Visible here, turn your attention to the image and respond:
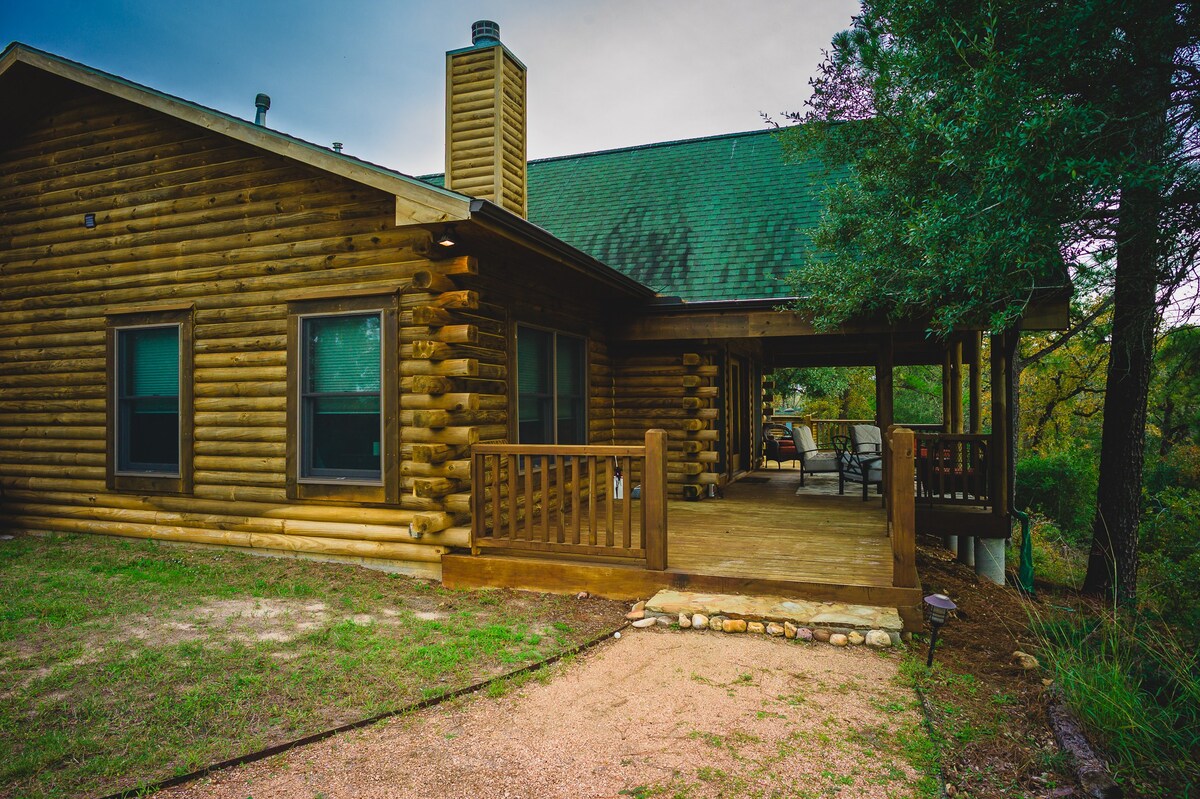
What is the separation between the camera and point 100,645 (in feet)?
14.6

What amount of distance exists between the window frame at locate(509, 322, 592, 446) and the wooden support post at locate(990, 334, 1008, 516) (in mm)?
4519

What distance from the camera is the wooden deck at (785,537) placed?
18.0ft

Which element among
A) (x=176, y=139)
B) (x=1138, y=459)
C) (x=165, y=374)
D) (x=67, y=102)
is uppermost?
(x=67, y=102)

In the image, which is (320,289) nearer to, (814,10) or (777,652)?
(777,652)

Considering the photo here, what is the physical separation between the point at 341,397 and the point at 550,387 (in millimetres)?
2275

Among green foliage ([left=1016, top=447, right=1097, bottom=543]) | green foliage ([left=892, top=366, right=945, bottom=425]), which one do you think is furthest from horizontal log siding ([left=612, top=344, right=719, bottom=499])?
green foliage ([left=892, top=366, right=945, bottom=425])

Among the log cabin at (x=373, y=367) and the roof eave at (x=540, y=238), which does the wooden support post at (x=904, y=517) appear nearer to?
the log cabin at (x=373, y=367)

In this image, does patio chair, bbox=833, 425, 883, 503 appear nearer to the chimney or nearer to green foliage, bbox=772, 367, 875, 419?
the chimney

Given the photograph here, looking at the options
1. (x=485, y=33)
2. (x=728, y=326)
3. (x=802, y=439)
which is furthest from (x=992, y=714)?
(x=802, y=439)

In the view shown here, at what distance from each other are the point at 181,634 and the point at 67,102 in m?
6.36

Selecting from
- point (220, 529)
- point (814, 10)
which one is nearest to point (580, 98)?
point (814, 10)

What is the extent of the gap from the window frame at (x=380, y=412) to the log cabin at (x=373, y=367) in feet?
0.08

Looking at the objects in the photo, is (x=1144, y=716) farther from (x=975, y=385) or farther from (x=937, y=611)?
(x=975, y=385)

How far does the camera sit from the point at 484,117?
798cm
